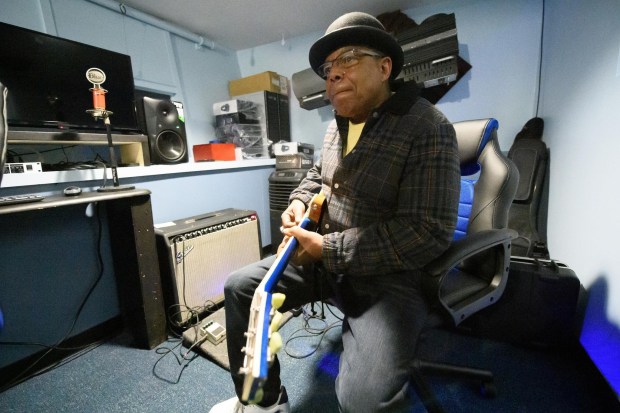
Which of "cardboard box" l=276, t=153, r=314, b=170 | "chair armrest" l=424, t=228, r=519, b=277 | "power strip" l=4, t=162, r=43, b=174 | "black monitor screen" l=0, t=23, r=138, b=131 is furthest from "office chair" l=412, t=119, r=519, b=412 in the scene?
"black monitor screen" l=0, t=23, r=138, b=131

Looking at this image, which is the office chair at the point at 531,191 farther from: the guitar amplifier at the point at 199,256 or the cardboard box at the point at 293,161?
the guitar amplifier at the point at 199,256

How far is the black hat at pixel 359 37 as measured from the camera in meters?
0.89

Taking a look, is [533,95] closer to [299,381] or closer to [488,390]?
[488,390]

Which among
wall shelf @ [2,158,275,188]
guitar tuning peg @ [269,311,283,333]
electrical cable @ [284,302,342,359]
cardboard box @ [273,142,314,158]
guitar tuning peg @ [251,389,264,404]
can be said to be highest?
cardboard box @ [273,142,314,158]

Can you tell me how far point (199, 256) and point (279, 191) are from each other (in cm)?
93

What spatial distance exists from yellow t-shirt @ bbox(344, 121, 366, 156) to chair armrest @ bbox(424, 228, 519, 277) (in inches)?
19.1

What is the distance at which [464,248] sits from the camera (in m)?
0.76

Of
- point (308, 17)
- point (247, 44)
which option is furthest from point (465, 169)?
point (247, 44)

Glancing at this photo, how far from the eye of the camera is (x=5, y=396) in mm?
1133

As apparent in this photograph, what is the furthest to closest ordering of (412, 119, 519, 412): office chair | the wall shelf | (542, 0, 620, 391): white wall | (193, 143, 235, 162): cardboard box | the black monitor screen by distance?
(193, 143, 235, 162): cardboard box
the black monitor screen
the wall shelf
(542, 0, 620, 391): white wall
(412, 119, 519, 412): office chair

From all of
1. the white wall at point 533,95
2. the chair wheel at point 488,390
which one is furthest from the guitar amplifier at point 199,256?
the chair wheel at point 488,390

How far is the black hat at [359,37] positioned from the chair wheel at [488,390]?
125 cm

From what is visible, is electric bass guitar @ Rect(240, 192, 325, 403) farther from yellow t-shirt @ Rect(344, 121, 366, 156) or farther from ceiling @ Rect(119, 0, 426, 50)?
ceiling @ Rect(119, 0, 426, 50)

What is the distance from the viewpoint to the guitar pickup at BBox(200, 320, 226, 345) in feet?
4.46
